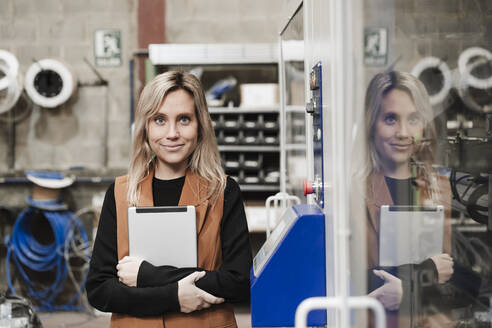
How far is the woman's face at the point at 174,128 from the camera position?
148 centimetres

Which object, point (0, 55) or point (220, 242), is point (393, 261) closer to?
point (220, 242)

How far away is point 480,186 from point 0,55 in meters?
4.09

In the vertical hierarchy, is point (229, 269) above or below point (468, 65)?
below

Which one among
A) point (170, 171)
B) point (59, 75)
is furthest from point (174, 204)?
point (59, 75)

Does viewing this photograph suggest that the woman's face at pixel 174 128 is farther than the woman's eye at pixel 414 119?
Yes

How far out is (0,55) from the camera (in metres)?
4.29

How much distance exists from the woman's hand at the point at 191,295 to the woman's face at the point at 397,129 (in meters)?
0.62

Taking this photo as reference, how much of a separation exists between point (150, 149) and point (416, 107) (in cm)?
81

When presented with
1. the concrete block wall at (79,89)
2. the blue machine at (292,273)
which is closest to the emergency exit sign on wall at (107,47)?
the concrete block wall at (79,89)

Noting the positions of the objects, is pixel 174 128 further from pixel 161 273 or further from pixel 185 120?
pixel 161 273

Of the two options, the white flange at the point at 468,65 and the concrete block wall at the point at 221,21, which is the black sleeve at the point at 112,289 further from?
the concrete block wall at the point at 221,21

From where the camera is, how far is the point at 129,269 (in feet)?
4.60

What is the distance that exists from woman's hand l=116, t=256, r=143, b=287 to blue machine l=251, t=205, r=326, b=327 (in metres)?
0.32

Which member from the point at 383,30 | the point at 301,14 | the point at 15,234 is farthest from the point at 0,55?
the point at 383,30
